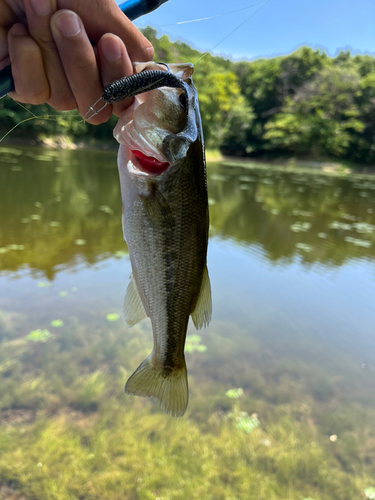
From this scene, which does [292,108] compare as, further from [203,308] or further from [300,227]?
[203,308]

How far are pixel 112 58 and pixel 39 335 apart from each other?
126 inches

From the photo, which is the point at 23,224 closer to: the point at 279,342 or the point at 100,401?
the point at 100,401

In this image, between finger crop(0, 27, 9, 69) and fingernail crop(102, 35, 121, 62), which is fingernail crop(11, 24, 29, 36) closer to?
finger crop(0, 27, 9, 69)

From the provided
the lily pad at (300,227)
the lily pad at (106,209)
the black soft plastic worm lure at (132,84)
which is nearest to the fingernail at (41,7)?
the black soft plastic worm lure at (132,84)

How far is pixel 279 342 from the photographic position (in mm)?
4125

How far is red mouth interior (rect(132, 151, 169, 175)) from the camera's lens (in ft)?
4.13

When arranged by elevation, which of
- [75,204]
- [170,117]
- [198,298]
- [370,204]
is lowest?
[370,204]

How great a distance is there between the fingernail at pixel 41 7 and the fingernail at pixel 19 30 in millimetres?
121

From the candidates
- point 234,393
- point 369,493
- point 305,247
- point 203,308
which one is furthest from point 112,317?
point 305,247

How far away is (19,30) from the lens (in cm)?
126

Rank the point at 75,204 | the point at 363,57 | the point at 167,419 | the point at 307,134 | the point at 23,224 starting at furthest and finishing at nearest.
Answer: the point at 363,57
the point at 307,134
the point at 75,204
the point at 23,224
the point at 167,419

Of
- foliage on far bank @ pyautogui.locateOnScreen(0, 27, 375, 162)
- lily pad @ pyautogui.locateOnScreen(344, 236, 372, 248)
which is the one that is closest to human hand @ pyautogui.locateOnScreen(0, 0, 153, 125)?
lily pad @ pyautogui.locateOnScreen(344, 236, 372, 248)

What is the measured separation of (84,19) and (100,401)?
2959mm

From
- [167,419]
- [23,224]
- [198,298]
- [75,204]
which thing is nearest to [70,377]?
[167,419]
